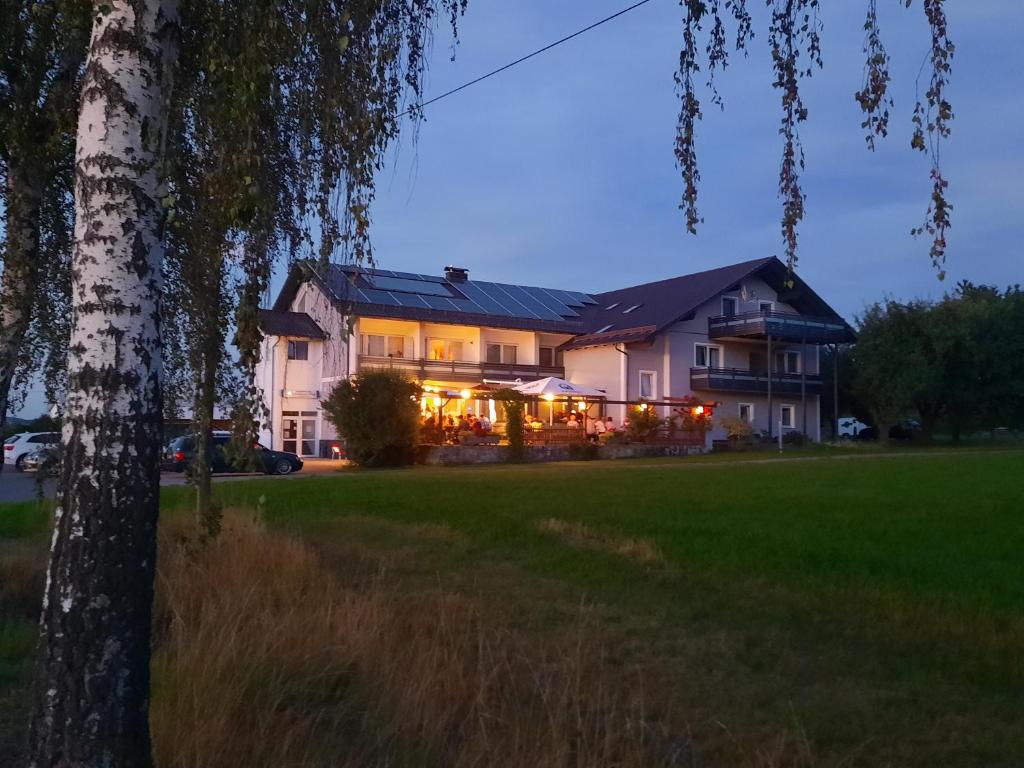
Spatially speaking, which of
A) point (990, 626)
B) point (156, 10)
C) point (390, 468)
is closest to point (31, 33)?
point (156, 10)

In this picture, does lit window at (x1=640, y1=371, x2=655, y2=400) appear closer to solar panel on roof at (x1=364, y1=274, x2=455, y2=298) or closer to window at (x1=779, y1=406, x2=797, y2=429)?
window at (x1=779, y1=406, x2=797, y2=429)

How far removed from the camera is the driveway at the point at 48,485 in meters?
19.3

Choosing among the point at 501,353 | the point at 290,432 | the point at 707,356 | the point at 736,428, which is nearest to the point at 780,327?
the point at 707,356

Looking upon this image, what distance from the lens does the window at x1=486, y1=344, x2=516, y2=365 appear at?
43.7m

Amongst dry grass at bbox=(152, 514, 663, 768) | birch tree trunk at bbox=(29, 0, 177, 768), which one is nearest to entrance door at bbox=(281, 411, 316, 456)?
dry grass at bbox=(152, 514, 663, 768)

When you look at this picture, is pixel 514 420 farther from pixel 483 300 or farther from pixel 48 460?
pixel 48 460

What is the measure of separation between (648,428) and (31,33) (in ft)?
105

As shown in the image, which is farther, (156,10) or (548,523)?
(548,523)

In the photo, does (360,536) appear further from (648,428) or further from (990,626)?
(648,428)

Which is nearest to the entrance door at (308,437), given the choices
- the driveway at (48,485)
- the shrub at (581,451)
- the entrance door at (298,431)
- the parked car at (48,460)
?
the entrance door at (298,431)

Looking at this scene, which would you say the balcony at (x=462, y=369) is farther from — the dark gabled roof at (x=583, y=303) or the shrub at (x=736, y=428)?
the shrub at (x=736, y=428)

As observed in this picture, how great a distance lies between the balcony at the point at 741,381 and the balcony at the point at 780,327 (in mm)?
1676

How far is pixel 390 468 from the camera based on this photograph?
3027cm

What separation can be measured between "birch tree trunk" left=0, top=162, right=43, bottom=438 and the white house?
30613 mm
